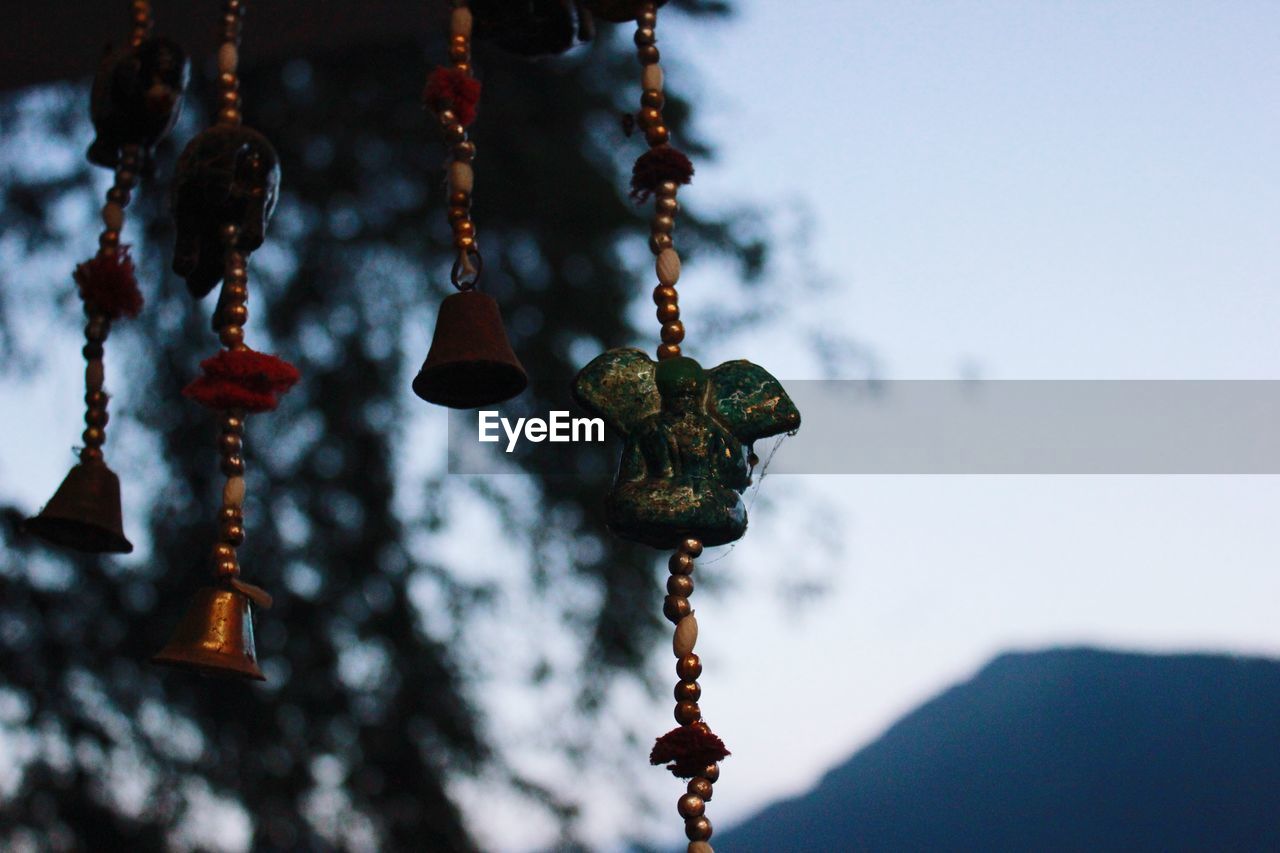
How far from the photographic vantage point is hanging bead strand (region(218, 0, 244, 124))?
132cm

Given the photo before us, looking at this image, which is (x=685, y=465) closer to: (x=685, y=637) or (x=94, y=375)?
(x=685, y=637)

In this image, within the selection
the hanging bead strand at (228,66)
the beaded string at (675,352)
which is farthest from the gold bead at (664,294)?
the hanging bead strand at (228,66)

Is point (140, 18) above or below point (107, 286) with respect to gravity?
above

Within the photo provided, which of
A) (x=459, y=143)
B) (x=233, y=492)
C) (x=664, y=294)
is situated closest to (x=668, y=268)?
→ (x=664, y=294)

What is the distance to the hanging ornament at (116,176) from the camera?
1.28 m

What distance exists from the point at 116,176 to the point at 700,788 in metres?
0.86

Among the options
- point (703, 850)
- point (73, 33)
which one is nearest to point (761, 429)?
point (703, 850)

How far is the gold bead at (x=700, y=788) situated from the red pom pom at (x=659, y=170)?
482mm

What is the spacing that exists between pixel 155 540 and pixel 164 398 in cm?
36

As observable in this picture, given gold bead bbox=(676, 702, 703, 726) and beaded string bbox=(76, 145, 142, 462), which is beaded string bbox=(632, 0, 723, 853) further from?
beaded string bbox=(76, 145, 142, 462)

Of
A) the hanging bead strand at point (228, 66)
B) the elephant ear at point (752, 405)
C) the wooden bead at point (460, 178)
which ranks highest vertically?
the hanging bead strand at point (228, 66)

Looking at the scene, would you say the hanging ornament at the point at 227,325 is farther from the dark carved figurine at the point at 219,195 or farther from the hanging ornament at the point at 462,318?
the hanging ornament at the point at 462,318

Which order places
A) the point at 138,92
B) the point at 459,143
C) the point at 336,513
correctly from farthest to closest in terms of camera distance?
1. the point at 336,513
2. the point at 138,92
3. the point at 459,143

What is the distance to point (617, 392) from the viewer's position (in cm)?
106
